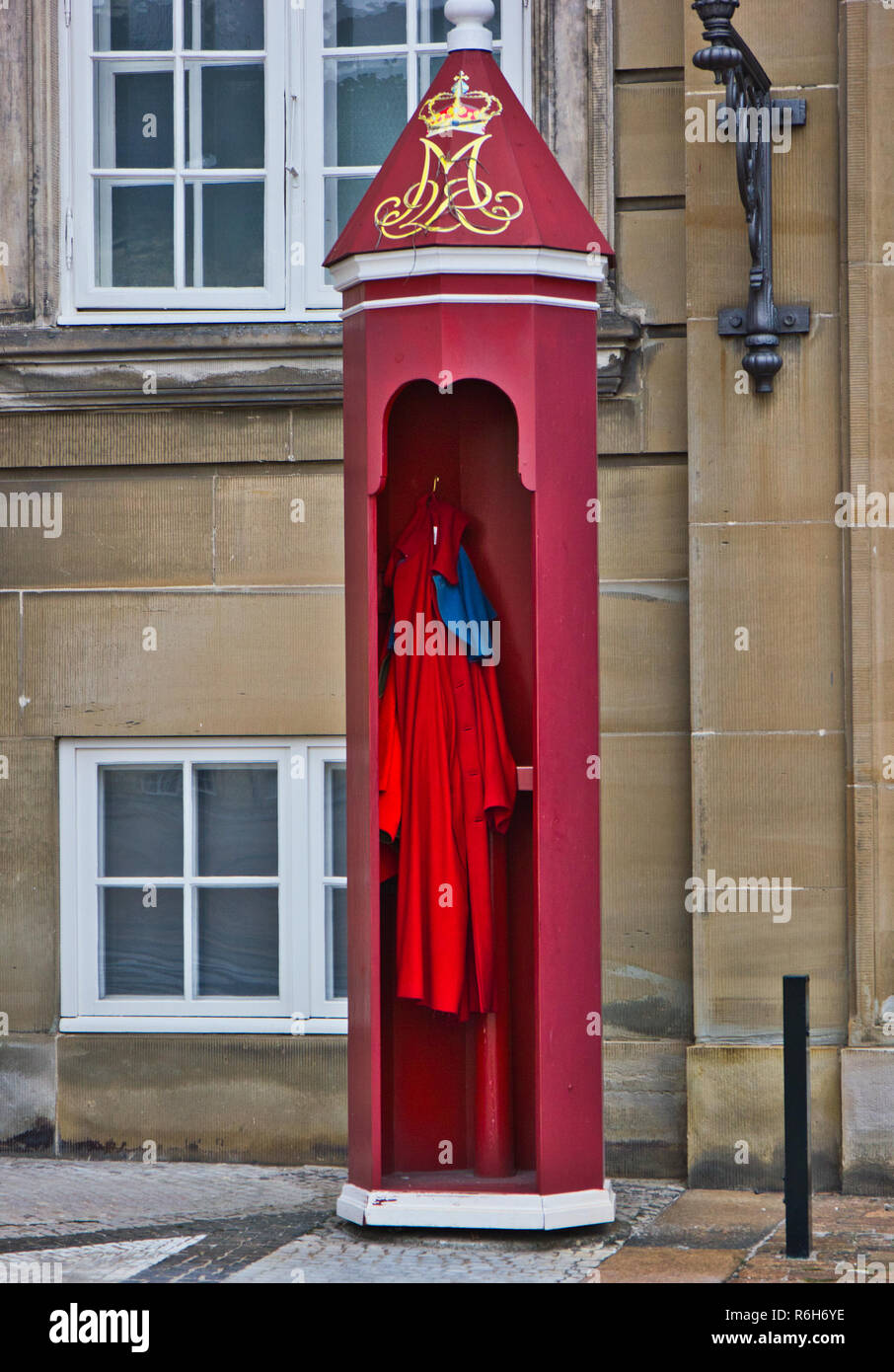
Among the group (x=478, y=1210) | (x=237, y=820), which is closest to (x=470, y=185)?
(x=237, y=820)

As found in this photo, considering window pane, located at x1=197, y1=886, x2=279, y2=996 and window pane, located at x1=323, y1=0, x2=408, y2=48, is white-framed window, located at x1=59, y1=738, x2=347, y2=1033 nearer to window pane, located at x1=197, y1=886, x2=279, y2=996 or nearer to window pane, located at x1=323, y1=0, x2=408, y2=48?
window pane, located at x1=197, y1=886, x2=279, y2=996

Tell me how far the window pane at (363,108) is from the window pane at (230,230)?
363 millimetres

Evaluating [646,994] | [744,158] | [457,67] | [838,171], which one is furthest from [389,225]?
[646,994]

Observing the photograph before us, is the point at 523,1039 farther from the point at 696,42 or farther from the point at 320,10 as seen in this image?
the point at 320,10

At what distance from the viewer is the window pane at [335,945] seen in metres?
6.79

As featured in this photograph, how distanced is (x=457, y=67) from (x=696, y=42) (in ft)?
4.63

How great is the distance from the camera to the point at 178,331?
22.2 ft

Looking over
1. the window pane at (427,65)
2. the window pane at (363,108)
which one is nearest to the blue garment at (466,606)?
the window pane at (363,108)

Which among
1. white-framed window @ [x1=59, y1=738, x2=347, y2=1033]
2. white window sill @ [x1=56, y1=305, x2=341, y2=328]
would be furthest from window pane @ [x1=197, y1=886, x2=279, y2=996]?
white window sill @ [x1=56, y1=305, x2=341, y2=328]

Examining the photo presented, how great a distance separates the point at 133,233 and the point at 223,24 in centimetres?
91

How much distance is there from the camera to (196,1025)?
6766 mm

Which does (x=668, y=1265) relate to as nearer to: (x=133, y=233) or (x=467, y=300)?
(x=467, y=300)

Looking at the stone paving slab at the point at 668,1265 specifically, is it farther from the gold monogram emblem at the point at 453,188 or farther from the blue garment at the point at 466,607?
the gold monogram emblem at the point at 453,188

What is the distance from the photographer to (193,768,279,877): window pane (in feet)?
22.5
